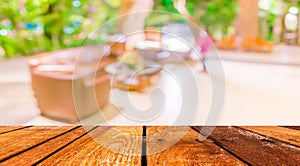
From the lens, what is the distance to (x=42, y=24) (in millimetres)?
4781

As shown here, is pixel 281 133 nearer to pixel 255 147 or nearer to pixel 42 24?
pixel 255 147

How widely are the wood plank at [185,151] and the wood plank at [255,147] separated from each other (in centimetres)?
2

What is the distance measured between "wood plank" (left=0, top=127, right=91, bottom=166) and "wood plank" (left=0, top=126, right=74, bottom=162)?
15 mm

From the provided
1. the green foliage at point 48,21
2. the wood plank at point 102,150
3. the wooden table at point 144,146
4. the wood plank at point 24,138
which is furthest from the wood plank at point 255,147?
the green foliage at point 48,21

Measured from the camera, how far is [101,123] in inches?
20.6

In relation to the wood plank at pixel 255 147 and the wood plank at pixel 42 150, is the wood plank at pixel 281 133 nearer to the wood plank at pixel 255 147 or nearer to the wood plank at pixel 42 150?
the wood plank at pixel 255 147

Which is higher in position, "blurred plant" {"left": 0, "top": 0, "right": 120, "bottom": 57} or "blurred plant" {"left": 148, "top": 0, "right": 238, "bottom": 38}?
"blurred plant" {"left": 148, "top": 0, "right": 238, "bottom": 38}

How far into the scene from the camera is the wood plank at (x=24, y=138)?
16.5 inches

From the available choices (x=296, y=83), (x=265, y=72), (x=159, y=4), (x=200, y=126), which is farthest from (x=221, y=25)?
(x=200, y=126)

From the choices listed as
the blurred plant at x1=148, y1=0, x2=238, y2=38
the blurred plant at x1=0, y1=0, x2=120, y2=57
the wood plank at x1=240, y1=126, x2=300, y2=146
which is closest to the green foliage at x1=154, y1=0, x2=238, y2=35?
the blurred plant at x1=148, y1=0, x2=238, y2=38

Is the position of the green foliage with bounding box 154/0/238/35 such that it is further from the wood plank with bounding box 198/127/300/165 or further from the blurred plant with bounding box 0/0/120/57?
the wood plank with bounding box 198/127/300/165

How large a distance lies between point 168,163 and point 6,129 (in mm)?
328

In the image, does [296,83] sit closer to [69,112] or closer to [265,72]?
[265,72]

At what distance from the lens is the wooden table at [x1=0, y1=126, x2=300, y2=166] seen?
0.38 m
